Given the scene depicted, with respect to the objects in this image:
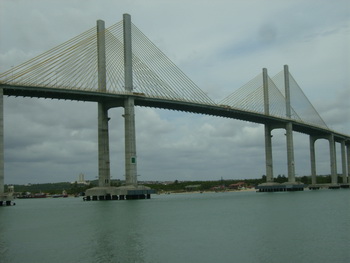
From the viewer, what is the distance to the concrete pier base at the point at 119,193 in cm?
6425

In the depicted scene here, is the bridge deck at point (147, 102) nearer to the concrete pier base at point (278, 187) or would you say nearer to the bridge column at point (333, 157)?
the concrete pier base at point (278, 187)

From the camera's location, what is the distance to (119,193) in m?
64.3

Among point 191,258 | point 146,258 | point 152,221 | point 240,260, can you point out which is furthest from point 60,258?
point 152,221

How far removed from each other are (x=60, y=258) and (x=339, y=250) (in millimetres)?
11715

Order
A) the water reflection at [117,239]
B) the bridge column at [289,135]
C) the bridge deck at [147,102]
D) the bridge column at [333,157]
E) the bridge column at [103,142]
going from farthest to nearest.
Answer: the bridge column at [333,157]
the bridge column at [289,135]
the bridge column at [103,142]
the bridge deck at [147,102]
the water reflection at [117,239]

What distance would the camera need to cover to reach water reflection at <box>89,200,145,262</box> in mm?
20641

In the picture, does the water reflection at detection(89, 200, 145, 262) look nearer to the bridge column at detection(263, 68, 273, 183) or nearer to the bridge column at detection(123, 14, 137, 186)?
the bridge column at detection(123, 14, 137, 186)

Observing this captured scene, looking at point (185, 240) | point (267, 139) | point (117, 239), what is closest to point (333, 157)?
point (267, 139)

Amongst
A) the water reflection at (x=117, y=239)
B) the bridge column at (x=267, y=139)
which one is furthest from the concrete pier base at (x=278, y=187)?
the water reflection at (x=117, y=239)

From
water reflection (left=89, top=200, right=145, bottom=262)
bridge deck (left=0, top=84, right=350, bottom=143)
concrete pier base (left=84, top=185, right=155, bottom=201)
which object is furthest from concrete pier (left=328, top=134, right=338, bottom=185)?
water reflection (left=89, top=200, right=145, bottom=262)

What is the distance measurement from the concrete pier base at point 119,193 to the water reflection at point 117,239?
84.8ft

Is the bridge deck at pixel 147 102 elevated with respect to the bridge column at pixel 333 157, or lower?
elevated

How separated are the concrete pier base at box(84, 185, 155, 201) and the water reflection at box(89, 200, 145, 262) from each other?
25.8m

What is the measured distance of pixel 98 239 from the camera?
2592 cm
